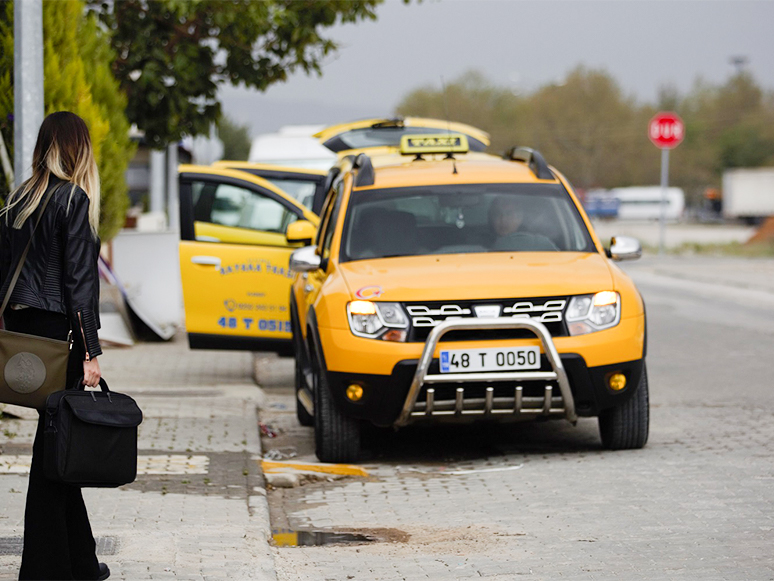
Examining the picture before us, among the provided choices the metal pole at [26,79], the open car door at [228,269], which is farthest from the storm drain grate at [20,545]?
the open car door at [228,269]

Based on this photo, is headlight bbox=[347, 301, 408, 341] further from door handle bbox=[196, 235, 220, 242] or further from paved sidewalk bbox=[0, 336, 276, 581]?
door handle bbox=[196, 235, 220, 242]

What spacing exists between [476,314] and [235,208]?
3980 mm

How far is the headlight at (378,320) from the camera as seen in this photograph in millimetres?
6766

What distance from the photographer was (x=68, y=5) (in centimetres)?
998

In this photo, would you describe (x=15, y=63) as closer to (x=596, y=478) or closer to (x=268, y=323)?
(x=268, y=323)

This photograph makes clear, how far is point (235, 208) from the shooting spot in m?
10.2

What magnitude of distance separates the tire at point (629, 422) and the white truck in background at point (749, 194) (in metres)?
69.6

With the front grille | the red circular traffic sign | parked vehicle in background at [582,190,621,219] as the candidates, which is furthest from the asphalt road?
parked vehicle in background at [582,190,621,219]

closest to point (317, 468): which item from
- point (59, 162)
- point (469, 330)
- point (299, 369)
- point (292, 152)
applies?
point (469, 330)

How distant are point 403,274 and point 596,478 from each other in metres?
1.59

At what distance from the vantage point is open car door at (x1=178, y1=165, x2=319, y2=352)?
32.0 feet

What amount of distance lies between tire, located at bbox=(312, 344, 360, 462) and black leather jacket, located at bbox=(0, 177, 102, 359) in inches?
111

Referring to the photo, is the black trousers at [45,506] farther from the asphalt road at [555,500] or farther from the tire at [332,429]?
the tire at [332,429]

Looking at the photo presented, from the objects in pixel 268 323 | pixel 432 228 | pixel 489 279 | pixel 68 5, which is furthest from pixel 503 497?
pixel 68 5
